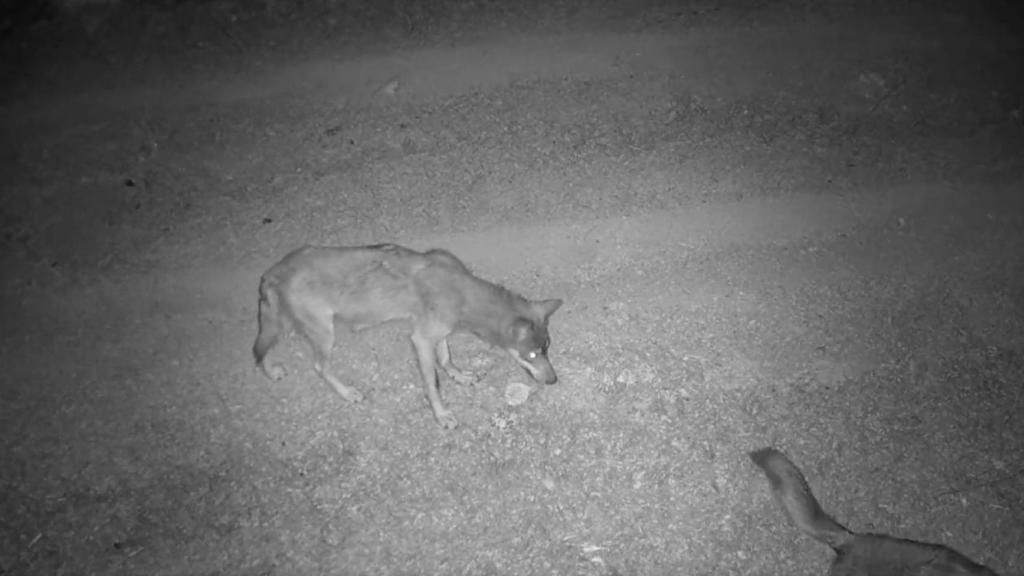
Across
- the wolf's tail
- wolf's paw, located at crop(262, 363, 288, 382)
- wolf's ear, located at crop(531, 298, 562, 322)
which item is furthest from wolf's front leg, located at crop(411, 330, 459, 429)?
the wolf's tail

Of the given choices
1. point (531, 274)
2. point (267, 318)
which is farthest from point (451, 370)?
point (267, 318)

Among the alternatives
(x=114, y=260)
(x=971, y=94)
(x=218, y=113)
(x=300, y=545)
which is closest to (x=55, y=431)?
(x=114, y=260)

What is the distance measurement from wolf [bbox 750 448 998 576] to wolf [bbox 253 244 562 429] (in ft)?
8.44

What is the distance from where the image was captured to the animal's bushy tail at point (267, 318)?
20.2ft

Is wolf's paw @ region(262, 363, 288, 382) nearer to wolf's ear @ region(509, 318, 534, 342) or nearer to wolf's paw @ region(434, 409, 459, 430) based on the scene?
wolf's paw @ region(434, 409, 459, 430)

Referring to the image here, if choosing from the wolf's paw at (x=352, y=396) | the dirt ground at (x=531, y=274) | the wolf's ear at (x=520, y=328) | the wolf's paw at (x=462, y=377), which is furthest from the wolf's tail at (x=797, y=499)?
the wolf's paw at (x=352, y=396)

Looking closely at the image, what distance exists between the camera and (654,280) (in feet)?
25.9

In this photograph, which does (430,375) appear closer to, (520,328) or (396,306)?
(396,306)

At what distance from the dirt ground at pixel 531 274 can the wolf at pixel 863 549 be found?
0.27 metres

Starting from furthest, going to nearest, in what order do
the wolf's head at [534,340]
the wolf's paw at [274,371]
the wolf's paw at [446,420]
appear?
the wolf's paw at [274,371] → the wolf's paw at [446,420] → the wolf's head at [534,340]

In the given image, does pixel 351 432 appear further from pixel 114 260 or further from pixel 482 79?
pixel 482 79

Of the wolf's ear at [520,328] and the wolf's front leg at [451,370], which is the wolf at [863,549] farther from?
the wolf's front leg at [451,370]

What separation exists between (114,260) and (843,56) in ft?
34.8

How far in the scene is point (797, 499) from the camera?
6.27 m
